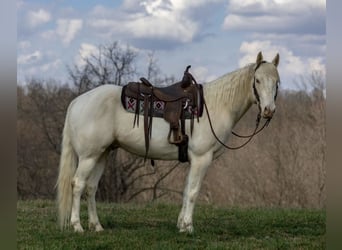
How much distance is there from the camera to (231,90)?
623 cm

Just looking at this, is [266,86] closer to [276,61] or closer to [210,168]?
[276,61]

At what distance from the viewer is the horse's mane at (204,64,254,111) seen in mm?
6180

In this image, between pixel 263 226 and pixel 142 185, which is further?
pixel 142 185

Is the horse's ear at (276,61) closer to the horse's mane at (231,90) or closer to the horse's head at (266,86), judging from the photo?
the horse's head at (266,86)

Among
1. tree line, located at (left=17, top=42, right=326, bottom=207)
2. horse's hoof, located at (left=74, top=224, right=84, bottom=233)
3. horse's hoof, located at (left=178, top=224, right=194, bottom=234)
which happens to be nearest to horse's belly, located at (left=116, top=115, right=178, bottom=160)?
horse's hoof, located at (left=178, top=224, right=194, bottom=234)

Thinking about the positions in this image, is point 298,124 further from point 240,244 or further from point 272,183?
point 240,244

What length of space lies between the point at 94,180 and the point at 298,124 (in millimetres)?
20182

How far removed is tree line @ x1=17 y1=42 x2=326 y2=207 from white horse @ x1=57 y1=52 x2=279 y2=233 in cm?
1595

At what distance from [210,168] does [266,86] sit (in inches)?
709

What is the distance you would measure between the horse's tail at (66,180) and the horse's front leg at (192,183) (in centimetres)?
138

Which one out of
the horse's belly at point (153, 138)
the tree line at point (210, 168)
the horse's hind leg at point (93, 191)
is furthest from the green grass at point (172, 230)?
the tree line at point (210, 168)

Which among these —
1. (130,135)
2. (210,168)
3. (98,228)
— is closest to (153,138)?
(130,135)

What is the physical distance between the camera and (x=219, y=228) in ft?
21.6
